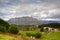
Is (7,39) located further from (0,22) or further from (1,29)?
(0,22)

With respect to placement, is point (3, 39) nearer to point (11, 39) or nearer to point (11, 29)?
point (11, 39)

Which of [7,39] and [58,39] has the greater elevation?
[7,39]

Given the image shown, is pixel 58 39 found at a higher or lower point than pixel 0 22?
lower

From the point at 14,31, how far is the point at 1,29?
→ 5.14 metres

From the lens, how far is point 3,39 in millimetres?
36375

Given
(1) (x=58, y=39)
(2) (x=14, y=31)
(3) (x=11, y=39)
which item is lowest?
(1) (x=58, y=39)

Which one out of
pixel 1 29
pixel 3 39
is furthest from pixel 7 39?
pixel 1 29

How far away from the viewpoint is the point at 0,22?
237 feet

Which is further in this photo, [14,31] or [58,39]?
[58,39]

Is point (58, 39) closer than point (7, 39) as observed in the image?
No

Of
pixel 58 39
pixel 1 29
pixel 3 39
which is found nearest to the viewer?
pixel 3 39

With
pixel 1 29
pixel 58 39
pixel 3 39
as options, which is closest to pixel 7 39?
pixel 3 39

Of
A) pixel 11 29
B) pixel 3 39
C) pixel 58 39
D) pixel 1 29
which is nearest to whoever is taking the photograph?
pixel 3 39

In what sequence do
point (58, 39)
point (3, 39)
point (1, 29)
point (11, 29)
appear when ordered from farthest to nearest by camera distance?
point (58, 39) < point (11, 29) < point (1, 29) < point (3, 39)
